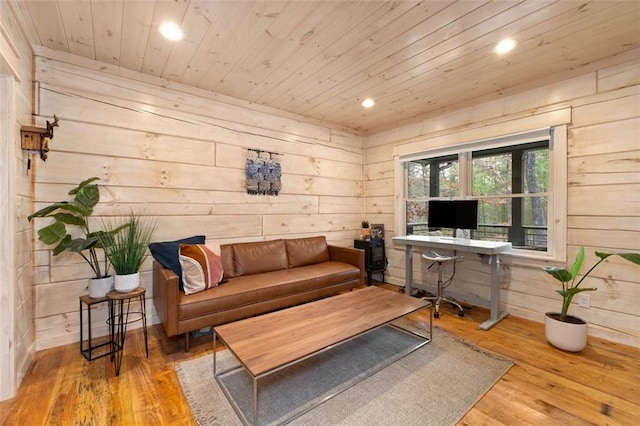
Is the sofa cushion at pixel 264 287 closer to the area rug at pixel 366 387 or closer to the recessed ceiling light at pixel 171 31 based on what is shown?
the area rug at pixel 366 387

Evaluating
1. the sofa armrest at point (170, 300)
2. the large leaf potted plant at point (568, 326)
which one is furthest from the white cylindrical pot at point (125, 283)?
the large leaf potted plant at point (568, 326)

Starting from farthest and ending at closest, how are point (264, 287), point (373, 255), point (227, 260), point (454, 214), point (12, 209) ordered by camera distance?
point (373, 255) < point (454, 214) < point (227, 260) < point (264, 287) < point (12, 209)

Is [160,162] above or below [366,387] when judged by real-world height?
above

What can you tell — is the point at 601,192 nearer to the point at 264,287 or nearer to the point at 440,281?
the point at 440,281

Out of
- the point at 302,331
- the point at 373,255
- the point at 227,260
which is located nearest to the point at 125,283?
the point at 227,260

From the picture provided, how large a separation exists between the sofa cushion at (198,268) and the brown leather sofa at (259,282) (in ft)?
0.23

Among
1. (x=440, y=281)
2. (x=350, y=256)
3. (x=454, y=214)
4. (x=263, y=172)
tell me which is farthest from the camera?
(x=350, y=256)

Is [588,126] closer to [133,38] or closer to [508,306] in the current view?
[508,306]

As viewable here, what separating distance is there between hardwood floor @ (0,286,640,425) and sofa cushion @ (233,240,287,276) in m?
0.85

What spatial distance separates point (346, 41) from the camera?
2.17m

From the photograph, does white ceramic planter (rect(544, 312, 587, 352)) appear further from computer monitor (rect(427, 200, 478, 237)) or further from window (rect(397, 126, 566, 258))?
computer monitor (rect(427, 200, 478, 237))

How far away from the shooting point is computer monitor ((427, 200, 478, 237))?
319 cm

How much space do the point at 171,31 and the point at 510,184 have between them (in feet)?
11.9

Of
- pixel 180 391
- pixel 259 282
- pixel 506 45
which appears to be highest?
pixel 506 45
